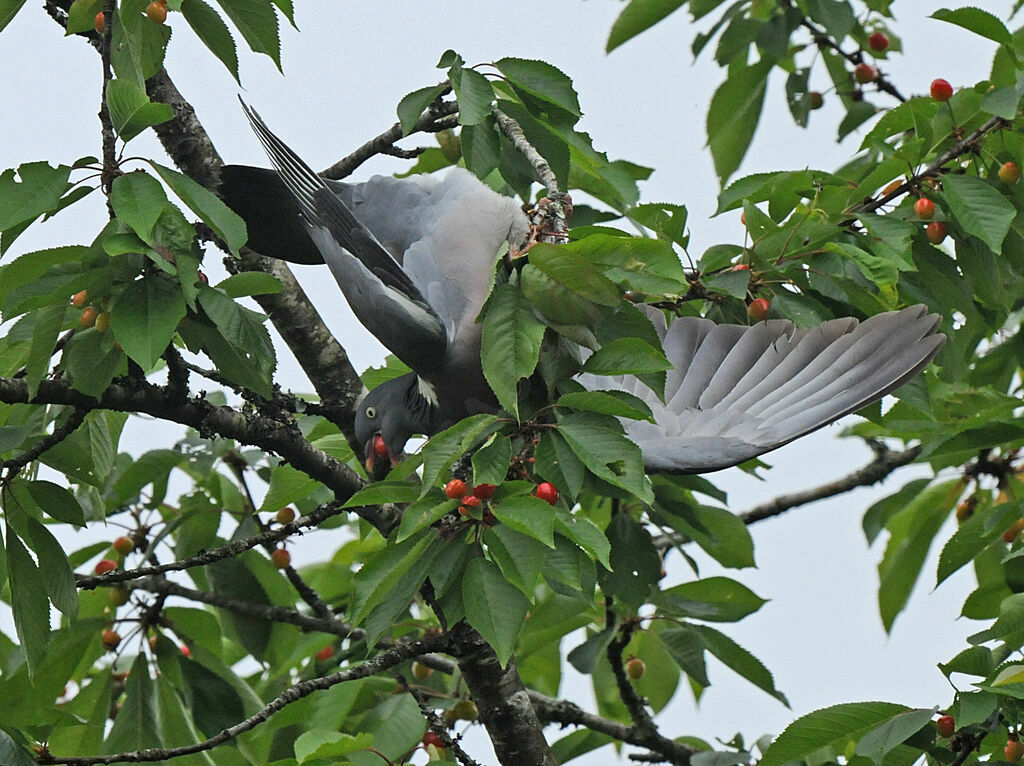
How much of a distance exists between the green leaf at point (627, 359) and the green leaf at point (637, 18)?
7.27 ft

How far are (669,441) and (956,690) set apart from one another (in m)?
0.95

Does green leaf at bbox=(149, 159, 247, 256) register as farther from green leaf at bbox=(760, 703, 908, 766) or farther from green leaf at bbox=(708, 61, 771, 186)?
green leaf at bbox=(708, 61, 771, 186)

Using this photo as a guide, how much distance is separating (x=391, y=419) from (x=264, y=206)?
0.74m

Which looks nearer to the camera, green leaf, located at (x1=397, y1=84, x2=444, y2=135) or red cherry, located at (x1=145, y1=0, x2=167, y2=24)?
red cherry, located at (x1=145, y1=0, x2=167, y2=24)

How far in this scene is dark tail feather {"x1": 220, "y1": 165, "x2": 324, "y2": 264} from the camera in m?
3.57

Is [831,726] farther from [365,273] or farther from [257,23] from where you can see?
[257,23]

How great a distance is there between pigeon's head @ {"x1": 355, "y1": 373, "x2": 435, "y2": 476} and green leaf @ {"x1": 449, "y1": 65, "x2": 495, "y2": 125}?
3.55 feet

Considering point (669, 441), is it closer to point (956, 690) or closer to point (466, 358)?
point (466, 358)

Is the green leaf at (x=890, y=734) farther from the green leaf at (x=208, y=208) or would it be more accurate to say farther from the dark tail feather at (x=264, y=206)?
the dark tail feather at (x=264, y=206)

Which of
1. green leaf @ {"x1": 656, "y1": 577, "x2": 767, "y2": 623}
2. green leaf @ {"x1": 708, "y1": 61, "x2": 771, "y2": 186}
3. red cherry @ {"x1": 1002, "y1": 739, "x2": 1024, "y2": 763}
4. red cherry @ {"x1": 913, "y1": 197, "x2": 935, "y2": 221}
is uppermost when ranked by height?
green leaf @ {"x1": 708, "y1": 61, "x2": 771, "y2": 186}

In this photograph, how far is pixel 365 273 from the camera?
3.25 m

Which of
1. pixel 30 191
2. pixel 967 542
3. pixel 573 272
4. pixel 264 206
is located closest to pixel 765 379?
pixel 967 542

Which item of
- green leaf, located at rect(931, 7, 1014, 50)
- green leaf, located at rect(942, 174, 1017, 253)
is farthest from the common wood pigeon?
green leaf, located at rect(931, 7, 1014, 50)

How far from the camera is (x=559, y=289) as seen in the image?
210 centimetres
